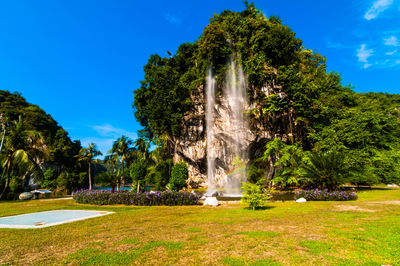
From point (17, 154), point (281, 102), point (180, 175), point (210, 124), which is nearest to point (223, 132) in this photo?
point (210, 124)

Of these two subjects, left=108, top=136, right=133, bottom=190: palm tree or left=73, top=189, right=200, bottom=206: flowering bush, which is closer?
left=73, top=189, right=200, bottom=206: flowering bush

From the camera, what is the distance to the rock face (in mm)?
25875

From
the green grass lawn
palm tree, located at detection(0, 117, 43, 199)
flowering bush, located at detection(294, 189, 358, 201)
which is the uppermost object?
palm tree, located at detection(0, 117, 43, 199)

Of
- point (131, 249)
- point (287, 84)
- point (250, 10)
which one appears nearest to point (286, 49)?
point (287, 84)

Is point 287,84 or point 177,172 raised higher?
point 287,84

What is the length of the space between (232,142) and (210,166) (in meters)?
5.23

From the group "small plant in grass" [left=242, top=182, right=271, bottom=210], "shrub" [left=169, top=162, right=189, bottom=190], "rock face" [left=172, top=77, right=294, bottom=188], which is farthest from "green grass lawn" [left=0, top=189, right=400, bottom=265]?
"shrub" [left=169, top=162, right=189, bottom=190]

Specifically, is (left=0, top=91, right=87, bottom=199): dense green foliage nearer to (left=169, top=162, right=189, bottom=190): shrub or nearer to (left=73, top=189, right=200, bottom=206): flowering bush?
(left=169, top=162, right=189, bottom=190): shrub

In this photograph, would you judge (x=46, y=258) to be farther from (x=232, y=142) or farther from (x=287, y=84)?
(x=287, y=84)

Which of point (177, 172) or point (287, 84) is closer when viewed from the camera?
point (287, 84)

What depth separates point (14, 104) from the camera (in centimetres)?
4931

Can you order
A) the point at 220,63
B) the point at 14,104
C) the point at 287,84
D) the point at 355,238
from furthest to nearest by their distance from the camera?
the point at 14,104, the point at 220,63, the point at 287,84, the point at 355,238

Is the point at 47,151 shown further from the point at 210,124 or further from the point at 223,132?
the point at 223,132

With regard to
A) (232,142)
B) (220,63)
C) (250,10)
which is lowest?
(232,142)
